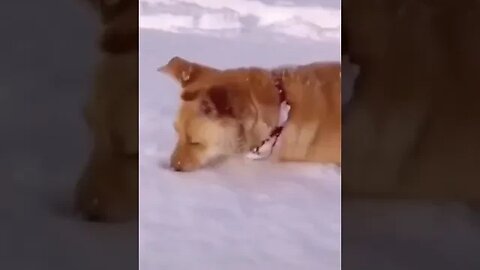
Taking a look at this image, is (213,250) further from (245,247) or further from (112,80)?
(112,80)

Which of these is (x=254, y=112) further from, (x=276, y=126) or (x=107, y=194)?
(x=107, y=194)

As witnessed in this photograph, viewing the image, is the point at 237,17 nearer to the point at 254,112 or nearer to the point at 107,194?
the point at 254,112

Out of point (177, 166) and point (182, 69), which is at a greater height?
point (182, 69)

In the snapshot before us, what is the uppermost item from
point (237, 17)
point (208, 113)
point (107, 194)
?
point (237, 17)

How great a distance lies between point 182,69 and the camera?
97 centimetres

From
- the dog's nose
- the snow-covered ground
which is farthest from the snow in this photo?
the dog's nose

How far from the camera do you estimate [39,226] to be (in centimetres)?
96

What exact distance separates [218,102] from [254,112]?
0.15 feet

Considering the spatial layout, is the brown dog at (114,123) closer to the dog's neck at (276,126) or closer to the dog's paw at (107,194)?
the dog's paw at (107,194)

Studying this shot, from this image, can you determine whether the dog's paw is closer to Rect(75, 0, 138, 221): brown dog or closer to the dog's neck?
Rect(75, 0, 138, 221): brown dog

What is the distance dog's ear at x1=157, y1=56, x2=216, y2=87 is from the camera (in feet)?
3.17

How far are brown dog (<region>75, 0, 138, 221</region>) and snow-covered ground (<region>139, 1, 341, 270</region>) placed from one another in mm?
12

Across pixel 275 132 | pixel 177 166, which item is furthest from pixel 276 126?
pixel 177 166

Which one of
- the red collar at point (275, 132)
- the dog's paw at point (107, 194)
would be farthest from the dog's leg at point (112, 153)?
the red collar at point (275, 132)
